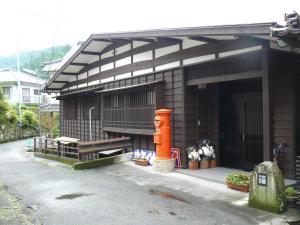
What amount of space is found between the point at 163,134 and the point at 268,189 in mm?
4826

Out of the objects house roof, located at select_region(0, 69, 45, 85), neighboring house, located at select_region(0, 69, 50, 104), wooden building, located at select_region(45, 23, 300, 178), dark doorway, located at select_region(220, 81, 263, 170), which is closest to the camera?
wooden building, located at select_region(45, 23, 300, 178)

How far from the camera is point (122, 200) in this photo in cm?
816

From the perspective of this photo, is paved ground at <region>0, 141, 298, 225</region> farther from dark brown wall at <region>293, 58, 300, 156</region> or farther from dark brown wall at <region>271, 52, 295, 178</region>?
dark brown wall at <region>293, 58, 300, 156</region>

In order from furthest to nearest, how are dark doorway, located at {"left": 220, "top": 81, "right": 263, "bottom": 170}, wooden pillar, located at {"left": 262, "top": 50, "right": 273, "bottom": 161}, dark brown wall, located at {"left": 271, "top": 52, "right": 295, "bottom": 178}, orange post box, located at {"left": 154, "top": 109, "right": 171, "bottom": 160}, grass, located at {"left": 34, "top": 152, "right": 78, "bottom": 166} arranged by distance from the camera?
grass, located at {"left": 34, "top": 152, "right": 78, "bottom": 166}, orange post box, located at {"left": 154, "top": 109, "right": 171, "bottom": 160}, dark doorway, located at {"left": 220, "top": 81, "right": 263, "bottom": 170}, dark brown wall, located at {"left": 271, "top": 52, "right": 295, "bottom": 178}, wooden pillar, located at {"left": 262, "top": 50, "right": 273, "bottom": 161}

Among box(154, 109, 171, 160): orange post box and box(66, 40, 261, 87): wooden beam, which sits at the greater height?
box(66, 40, 261, 87): wooden beam

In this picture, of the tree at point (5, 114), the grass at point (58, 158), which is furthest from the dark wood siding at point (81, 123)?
the tree at point (5, 114)

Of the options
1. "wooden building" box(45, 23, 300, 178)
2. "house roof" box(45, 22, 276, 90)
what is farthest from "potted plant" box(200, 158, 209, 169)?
"house roof" box(45, 22, 276, 90)

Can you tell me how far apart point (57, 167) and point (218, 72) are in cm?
755

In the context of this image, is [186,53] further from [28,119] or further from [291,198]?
[28,119]

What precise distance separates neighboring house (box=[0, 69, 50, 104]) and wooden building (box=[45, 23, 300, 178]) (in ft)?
106

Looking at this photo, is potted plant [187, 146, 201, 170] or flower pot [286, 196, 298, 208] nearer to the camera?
flower pot [286, 196, 298, 208]

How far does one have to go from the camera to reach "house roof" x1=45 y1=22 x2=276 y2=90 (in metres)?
7.53

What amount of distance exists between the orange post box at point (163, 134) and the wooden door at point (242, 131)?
192 centimetres

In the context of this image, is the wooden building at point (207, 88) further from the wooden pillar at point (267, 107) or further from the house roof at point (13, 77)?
the house roof at point (13, 77)
